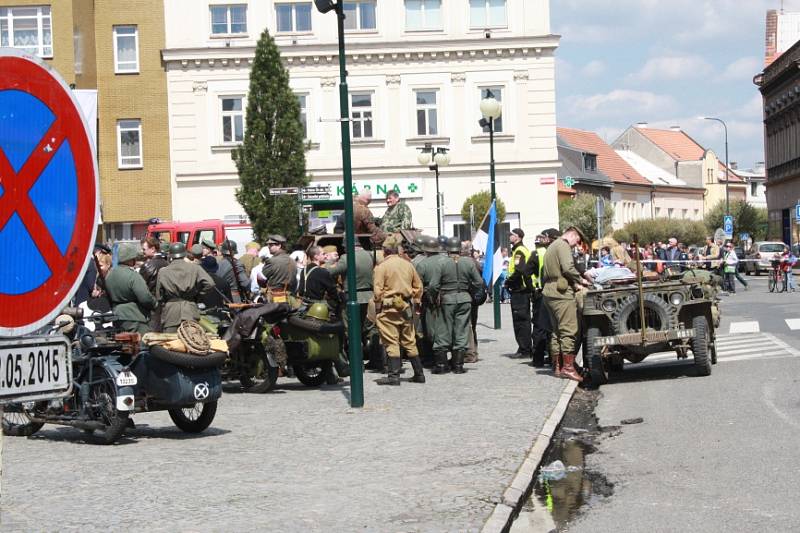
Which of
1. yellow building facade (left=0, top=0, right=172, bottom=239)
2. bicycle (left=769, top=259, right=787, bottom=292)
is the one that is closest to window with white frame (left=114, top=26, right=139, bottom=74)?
yellow building facade (left=0, top=0, right=172, bottom=239)

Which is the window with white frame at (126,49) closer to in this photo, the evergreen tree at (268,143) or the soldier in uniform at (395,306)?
the evergreen tree at (268,143)

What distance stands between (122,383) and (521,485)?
12.9ft

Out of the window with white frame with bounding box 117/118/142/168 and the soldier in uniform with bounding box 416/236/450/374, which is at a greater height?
the window with white frame with bounding box 117/118/142/168

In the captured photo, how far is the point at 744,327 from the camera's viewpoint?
25016 millimetres

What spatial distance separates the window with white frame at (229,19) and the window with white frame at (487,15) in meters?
8.60

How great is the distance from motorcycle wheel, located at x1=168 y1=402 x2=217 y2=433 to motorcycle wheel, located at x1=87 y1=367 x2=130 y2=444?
0.74 metres

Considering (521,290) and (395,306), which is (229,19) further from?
(395,306)

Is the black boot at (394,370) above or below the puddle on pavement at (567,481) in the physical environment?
above

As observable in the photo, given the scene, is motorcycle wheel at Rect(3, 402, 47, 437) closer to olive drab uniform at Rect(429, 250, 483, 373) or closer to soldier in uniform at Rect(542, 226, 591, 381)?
olive drab uniform at Rect(429, 250, 483, 373)

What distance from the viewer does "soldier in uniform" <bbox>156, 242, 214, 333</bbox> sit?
1377cm

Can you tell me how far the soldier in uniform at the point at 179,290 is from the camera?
13773 mm

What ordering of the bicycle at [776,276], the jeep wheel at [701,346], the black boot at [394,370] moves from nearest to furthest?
the black boot at [394,370] < the jeep wheel at [701,346] < the bicycle at [776,276]

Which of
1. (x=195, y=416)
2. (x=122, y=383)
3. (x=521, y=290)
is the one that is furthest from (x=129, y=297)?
(x=521, y=290)

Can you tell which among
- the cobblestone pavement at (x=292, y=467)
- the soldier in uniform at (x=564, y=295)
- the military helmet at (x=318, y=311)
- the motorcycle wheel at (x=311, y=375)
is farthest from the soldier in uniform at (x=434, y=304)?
the cobblestone pavement at (x=292, y=467)
